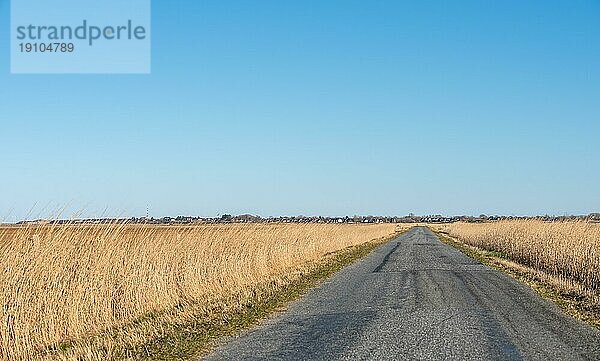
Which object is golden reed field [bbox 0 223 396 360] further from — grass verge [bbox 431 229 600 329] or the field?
the field

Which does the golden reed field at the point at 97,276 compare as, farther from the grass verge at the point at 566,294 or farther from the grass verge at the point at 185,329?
the grass verge at the point at 566,294

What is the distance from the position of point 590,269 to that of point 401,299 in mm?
7193

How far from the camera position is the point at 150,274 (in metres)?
15.7

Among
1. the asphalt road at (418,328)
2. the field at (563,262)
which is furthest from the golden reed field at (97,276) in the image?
the field at (563,262)

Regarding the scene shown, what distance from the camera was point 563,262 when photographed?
2439cm

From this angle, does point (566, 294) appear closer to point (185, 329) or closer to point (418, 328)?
point (418, 328)

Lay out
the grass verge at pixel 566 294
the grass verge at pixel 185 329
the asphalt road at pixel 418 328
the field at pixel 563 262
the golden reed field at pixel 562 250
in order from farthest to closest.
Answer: the golden reed field at pixel 562 250 → the field at pixel 563 262 → the grass verge at pixel 566 294 → the grass verge at pixel 185 329 → the asphalt road at pixel 418 328

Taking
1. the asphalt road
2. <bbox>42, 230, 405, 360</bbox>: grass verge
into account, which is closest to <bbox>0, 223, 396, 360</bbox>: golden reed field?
<bbox>42, 230, 405, 360</bbox>: grass verge

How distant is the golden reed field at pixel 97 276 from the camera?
1106 centimetres

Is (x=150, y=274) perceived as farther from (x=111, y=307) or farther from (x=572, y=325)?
(x=572, y=325)

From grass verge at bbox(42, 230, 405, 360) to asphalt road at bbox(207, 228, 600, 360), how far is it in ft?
1.56

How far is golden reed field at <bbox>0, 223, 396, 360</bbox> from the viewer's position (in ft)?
36.3

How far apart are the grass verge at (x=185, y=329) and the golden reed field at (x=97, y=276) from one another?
46 centimetres

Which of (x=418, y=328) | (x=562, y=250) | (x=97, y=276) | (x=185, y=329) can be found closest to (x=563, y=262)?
(x=562, y=250)
